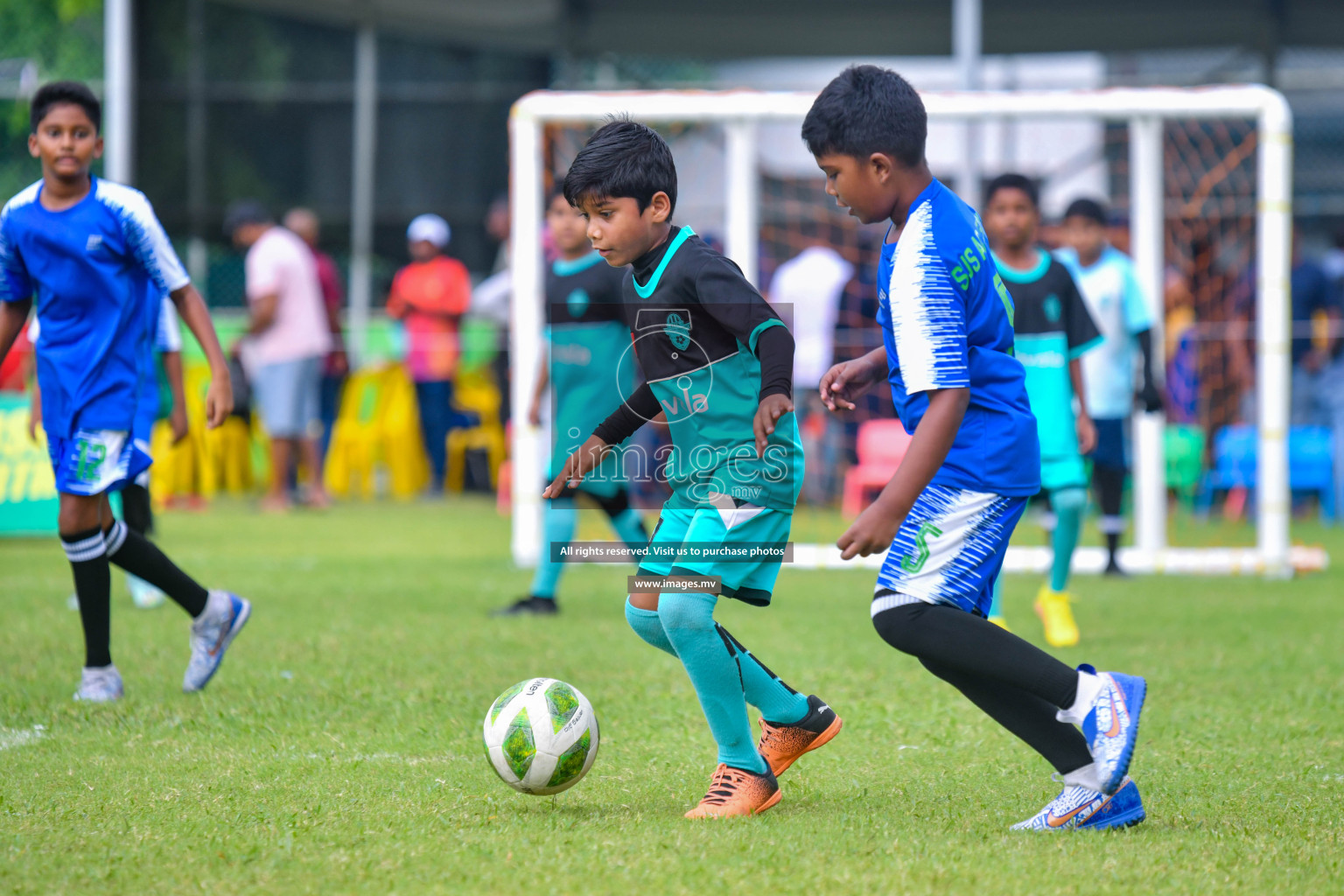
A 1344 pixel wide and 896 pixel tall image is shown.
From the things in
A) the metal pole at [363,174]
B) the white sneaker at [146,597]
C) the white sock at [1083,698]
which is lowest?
the white sneaker at [146,597]

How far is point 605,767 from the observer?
3.96 metres

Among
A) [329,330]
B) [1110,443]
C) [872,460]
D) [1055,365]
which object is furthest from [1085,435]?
[329,330]

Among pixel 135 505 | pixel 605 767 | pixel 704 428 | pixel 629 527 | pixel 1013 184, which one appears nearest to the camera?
pixel 704 428

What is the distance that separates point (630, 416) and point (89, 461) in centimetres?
209

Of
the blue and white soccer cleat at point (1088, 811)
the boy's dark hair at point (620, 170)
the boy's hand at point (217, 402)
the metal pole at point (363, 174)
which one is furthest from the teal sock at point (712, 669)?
the metal pole at point (363, 174)

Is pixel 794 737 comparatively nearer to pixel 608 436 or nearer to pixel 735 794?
pixel 735 794

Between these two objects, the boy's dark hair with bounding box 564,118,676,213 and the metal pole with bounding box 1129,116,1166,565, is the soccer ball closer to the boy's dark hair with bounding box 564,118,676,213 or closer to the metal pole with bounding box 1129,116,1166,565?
the boy's dark hair with bounding box 564,118,676,213

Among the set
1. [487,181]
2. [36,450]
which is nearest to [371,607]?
[36,450]

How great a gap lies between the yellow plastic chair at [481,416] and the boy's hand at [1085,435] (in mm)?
8424

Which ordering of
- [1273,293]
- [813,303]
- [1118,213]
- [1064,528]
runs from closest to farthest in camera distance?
1. [1064,528]
2. [1273,293]
3. [1118,213]
4. [813,303]

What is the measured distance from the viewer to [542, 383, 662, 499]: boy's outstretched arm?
364 centimetres

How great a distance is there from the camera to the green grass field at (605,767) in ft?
9.76

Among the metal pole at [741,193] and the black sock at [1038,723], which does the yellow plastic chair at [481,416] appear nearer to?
the metal pole at [741,193]

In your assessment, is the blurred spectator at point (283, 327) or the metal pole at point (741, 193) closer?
the metal pole at point (741, 193)
